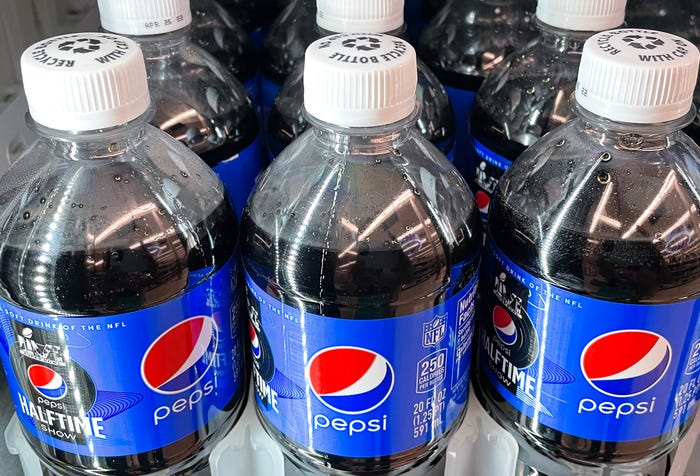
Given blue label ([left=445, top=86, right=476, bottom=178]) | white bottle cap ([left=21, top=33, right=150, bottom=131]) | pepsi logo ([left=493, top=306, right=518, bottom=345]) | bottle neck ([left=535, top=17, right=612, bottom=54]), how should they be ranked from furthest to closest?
blue label ([left=445, top=86, right=476, bottom=178])
bottle neck ([left=535, top=17, right=612, bottom=54])
pepsi logo ([left=493, top=306, right=518, bottom=345])
white bottle cap ([left=21, top=33, right=150, bottom=131])

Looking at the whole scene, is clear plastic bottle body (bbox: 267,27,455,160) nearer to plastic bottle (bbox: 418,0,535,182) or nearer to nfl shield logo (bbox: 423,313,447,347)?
plastic bottle (bbox: 418,0,535,182)

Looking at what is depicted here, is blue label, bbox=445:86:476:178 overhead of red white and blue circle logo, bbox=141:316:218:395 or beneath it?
overhead

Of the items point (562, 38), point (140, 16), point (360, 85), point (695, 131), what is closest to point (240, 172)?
point (140, 16)

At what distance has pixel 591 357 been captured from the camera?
2.64 feet

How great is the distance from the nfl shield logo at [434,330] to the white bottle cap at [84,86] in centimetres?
34

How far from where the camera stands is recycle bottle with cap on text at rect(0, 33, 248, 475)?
0.75 meters

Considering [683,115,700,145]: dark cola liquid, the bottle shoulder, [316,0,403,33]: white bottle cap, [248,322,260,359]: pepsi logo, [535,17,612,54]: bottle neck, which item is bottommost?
[248,322,260,359]: pepsi logo

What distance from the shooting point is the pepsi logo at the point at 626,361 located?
0.79 m

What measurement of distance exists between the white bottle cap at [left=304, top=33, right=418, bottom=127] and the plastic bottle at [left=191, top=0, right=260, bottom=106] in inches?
18.4

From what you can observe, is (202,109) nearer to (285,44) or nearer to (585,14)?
(285,44)

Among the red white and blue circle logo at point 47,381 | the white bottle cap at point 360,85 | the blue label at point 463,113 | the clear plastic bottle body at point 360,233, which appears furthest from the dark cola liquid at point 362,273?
the blue label at point 463,113

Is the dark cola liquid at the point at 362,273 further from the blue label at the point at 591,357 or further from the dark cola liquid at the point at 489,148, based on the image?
the dark cola liquid at the point at 489,148

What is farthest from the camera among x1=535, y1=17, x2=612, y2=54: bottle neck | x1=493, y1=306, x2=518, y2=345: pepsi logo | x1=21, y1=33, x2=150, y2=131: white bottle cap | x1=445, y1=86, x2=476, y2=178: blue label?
x1=445, y1=86, x2=476, y2=178: blue label

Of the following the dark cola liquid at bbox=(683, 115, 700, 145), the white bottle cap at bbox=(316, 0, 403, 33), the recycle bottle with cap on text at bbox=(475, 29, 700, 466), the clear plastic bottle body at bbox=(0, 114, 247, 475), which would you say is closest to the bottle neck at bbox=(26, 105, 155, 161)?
the clear plastic bottle body at bbox=(0, 114, 247, 475)
